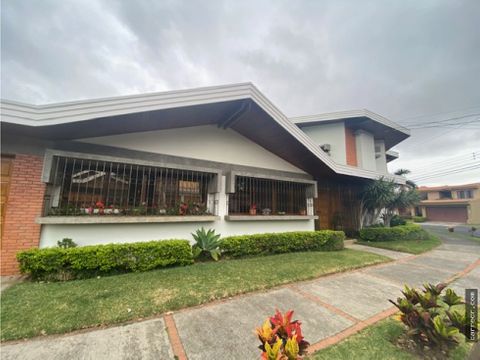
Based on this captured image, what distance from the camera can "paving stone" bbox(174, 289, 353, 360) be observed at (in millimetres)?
2252

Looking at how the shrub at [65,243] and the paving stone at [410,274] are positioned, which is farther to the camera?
the paving stone at [410,274]

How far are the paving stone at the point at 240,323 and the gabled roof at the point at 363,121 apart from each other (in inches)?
426

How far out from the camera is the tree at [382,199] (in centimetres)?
983

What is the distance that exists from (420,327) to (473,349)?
693 millimetres

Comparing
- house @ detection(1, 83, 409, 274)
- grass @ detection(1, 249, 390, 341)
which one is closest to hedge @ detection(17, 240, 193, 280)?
grass @ detection(1, 249, 390, 341)

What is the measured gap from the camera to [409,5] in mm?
7133

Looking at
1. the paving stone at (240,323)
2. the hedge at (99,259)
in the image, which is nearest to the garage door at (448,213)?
the paving stone at (240,323)

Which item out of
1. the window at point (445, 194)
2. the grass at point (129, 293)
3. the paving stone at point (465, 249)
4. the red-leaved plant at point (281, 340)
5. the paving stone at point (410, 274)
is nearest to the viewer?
the red-leaved plant at point (281, 340)

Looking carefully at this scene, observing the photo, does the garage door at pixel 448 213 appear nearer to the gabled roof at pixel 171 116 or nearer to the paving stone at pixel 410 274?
the paving stone at pixel 410 274

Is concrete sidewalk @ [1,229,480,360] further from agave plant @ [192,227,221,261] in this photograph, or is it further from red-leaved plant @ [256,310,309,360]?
agave plant @ [192,227,221,261]

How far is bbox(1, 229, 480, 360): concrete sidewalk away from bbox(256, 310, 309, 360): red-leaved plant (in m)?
0.74

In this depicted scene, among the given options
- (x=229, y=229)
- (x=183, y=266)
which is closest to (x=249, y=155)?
(x=229, y=229)

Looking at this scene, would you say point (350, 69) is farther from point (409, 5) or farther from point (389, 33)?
point (409, 5)

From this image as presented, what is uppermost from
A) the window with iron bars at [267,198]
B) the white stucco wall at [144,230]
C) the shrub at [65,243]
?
the window with iron bars at [267,198]
